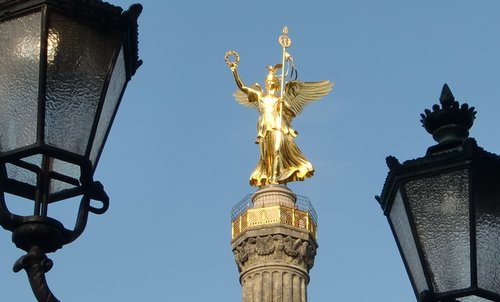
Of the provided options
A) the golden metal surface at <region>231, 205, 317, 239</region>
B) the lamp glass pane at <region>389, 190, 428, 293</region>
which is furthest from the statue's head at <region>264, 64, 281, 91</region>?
the lamp glass pane at <region>389, 190, 428, 293</region>

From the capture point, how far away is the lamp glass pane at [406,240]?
4.41m

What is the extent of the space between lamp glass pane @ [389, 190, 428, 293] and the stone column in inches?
902

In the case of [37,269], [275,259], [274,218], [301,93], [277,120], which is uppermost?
[301,93]

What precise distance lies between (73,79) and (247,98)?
29.0m

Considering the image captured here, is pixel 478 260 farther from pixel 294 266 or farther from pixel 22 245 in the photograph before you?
pixel 294 266

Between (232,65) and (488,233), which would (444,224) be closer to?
(488,233)

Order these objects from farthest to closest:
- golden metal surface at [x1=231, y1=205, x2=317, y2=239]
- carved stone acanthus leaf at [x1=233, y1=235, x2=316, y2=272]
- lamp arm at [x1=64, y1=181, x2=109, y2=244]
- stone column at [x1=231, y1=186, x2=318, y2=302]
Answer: golden metal surface at [x1=231, y1=205, x2=317, y2=239], carved stone acanthus leaf at [x1=233, y1=235, x2=316, y2=272], stone column at [x1=231, y1=186, x2=318, y2=302], lamp arm at [x1=64, y1=181, x2=109, y2=244]

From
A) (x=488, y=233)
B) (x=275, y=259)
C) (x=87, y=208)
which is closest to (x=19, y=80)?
(x=87, y=208)

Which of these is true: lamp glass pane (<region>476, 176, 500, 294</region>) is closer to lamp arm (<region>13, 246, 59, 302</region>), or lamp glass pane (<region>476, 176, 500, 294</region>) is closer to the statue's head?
lamp arm (<region>13, 246, 59, 302</region>)

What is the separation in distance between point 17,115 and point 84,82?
0.27m

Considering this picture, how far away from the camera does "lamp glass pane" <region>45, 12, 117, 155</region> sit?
4.02 metres

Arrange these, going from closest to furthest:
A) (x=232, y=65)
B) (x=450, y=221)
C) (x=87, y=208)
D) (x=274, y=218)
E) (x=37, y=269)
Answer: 1. (x=37, y=269)
2. (x=87, y=208)
3. (x=450, y=221)
4. (x=274, y=218)
5. (x=232, y=65)

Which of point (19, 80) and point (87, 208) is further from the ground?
point (19, 80)

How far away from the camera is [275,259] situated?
27828mm
